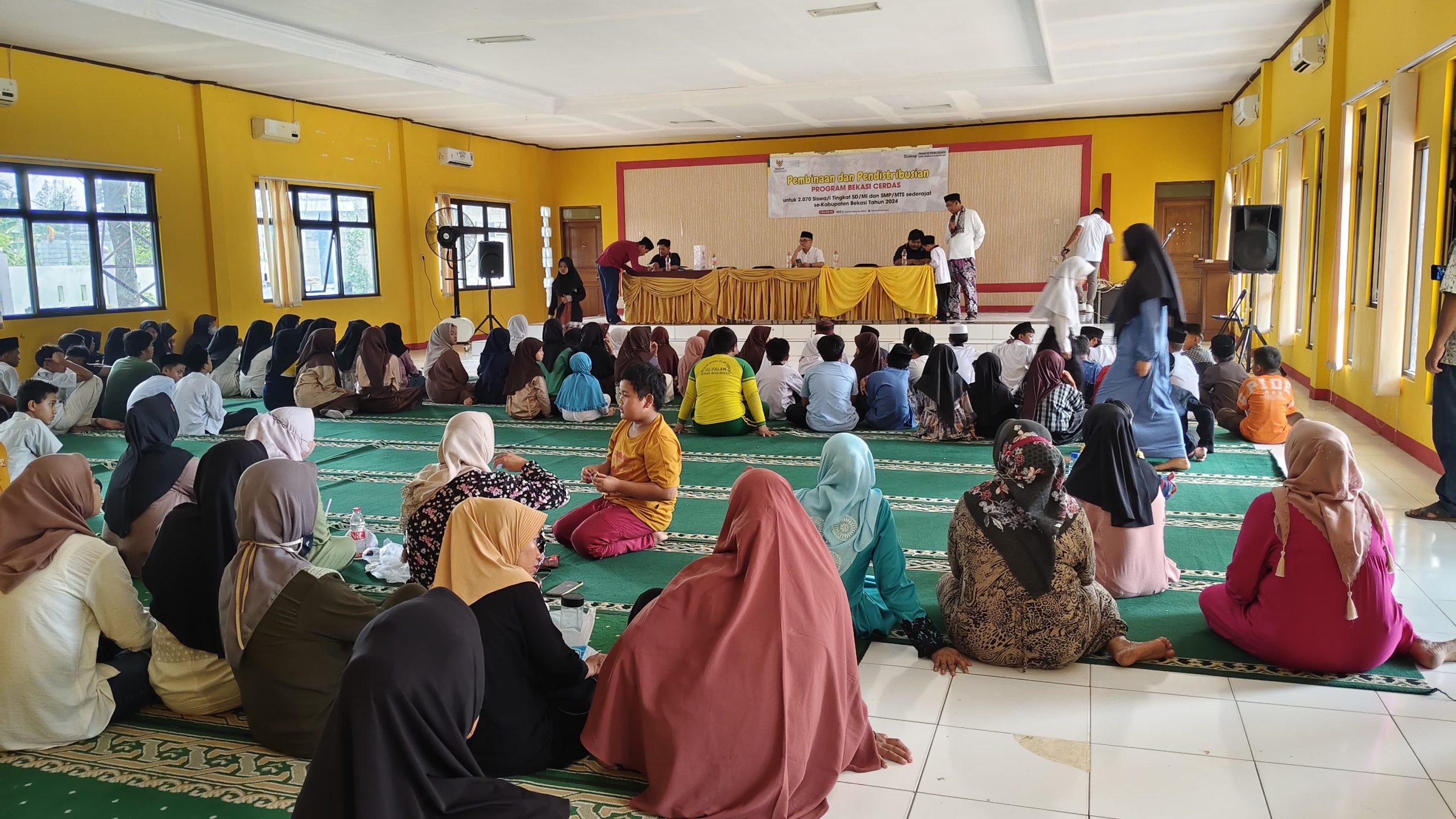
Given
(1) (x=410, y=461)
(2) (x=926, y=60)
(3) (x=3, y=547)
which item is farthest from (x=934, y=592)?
(2) (x=926, y=60)

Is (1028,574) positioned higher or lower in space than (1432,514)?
higher

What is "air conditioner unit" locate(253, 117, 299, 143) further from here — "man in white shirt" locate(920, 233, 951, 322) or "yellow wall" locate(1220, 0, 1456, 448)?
"yellow wall" locate(1220, 0, 1456, 448)

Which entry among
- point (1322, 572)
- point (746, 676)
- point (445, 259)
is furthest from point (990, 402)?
point (445, 259)

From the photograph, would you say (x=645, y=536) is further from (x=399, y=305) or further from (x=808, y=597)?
(x=399, y=305)

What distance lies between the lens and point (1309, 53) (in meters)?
7.66

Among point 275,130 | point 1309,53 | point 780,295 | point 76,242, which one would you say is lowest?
point 780,295

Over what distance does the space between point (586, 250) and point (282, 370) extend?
30.0ft

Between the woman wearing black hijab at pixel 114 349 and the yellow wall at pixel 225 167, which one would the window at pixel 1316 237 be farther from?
the yellow wall at pixel 225 167

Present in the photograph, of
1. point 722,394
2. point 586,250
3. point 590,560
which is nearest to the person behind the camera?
point 590,560

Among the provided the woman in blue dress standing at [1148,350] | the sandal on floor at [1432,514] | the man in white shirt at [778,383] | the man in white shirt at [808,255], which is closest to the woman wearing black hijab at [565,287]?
the man in white shirt at [808,255]

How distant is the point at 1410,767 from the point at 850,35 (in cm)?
778

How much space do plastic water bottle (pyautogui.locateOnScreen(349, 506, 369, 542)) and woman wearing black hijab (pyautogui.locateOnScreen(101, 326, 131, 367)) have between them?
5.41m

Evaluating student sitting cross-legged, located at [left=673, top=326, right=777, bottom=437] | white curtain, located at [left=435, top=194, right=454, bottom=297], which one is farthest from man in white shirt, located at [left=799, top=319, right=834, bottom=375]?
white curtain, located at [left=435, top=194, right=454, bottom=297]

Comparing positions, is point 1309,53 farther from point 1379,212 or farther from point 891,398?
point 891,398
